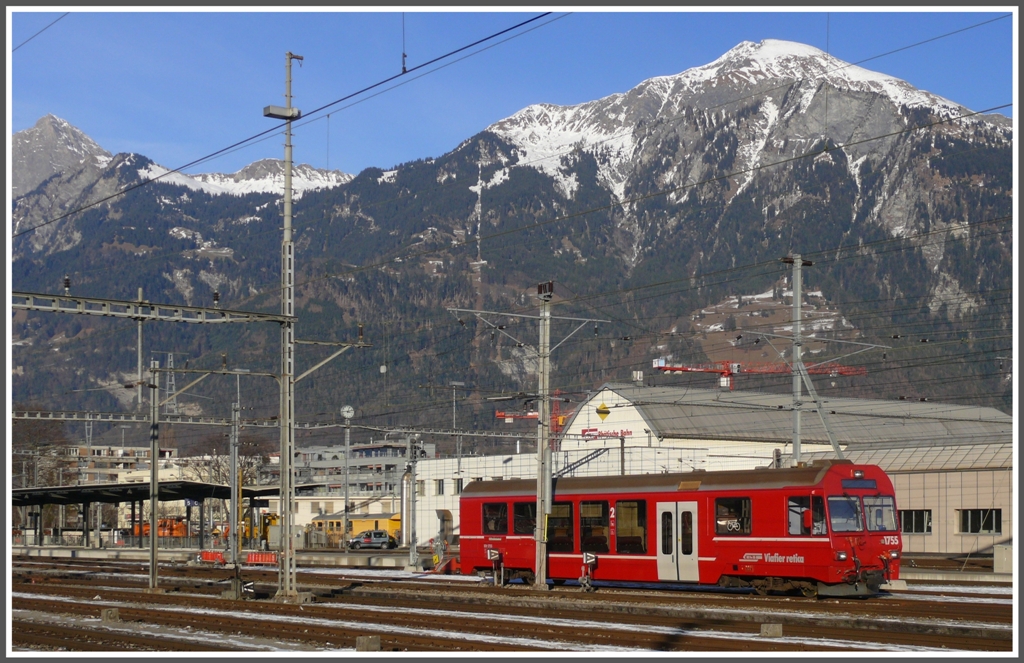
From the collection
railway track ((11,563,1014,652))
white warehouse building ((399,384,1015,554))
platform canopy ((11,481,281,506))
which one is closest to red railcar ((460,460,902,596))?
railway track ((11,563,1014,652))

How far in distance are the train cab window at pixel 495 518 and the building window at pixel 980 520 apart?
98.0 ft

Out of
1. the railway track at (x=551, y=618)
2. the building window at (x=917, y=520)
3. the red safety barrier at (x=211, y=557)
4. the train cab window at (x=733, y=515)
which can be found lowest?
the red safety barrier at (x=211, y=557)

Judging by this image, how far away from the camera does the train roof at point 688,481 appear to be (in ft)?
→ 95.0

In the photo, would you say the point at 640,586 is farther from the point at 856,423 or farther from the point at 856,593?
the point at 856,423

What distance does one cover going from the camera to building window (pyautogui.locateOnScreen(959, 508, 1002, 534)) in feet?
183

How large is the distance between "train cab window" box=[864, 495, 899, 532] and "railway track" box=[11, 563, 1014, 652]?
170cm

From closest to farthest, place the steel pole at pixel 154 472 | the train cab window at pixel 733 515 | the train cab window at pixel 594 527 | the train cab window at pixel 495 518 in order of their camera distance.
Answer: the train cab window at pixel 733 515, the train cab window at pixel 594 527, the steel pole at pixel 154 472, the train cab window at pixel 495 518

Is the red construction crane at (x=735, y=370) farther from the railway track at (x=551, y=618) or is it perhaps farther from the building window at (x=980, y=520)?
the railway track at (x=551, y=618)

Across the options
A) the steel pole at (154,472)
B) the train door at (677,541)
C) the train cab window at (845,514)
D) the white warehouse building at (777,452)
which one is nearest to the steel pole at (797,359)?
the white warehouse building at (777,452)

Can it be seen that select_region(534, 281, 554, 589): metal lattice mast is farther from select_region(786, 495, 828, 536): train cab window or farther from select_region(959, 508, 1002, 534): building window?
select_region(959, 508, 1002, 534): building window

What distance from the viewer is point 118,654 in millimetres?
19062

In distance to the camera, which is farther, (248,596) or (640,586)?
(640,586)

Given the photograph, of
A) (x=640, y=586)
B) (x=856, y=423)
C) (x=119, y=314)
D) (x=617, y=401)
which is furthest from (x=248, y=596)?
(x=856, y=423)

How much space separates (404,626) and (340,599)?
8372 mm
